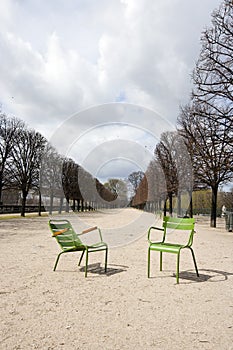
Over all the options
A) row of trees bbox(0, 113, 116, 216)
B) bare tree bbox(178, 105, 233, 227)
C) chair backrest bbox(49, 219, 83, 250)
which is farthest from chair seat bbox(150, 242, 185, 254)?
row of trees bbox(0, 113, 116, 216)

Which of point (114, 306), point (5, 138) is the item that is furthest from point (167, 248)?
point (5, 138)

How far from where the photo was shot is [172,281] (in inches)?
199

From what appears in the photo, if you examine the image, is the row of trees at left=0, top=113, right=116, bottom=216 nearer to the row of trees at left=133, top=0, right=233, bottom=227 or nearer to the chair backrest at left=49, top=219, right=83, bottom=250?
the row of trees at left=133, top=0, right=233, bottom=227

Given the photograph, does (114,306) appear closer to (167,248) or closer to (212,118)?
(167,248)

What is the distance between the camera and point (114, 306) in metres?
3.78

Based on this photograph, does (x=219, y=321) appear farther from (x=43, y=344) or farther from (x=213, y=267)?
(x=213, y=267)

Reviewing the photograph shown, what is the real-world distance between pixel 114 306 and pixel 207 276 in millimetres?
2402

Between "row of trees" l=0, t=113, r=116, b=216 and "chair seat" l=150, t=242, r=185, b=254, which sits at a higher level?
"row of trees" l=0, t=113, r=116, b=216

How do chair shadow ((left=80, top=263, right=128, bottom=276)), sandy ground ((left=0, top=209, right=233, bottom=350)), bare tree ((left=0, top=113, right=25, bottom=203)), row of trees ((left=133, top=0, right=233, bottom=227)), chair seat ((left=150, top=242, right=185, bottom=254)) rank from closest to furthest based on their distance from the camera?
sandy ground ((left=0, top=209, right=233, bottom=350)) → chair seat ((left=150, top=242, right=185, bottom=254)) → chair shadow ((left=80, top=263, right=128, bottom=276)) → row of trees ((left=133, top=0, right=233, bottom=227)) → bare tree ((left=0, top=113, right=25, bottom=203))

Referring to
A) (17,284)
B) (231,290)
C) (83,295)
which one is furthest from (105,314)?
(231,290)

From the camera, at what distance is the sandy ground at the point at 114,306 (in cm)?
285

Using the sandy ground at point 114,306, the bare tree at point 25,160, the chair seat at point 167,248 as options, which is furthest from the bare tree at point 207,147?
the bare tree at point 25,160

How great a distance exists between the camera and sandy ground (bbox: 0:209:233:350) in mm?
2854

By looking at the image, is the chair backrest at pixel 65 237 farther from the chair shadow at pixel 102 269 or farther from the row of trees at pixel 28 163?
the row of trees at pixel 28 163
